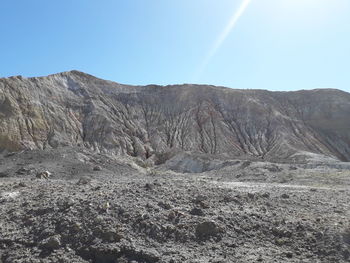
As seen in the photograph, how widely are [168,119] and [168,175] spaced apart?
105 ft

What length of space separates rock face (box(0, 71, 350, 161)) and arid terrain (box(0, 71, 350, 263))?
0.20 meters

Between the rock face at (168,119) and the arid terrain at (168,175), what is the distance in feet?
0.64

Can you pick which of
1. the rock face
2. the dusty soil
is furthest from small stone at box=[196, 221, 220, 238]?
the rock face

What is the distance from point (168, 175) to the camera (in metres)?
24.5

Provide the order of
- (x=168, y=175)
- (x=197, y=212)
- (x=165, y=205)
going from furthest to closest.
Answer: (x=168, y=175)
(x=165, y=205)
(x=197, y=212)

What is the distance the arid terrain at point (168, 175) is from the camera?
21.1ft

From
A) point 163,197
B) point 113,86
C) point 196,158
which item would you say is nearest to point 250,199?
point 163,197

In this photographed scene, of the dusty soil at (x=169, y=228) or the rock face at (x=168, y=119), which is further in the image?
the rock face at (x=168, y=119)

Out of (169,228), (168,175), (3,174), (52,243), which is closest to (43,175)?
(3,174)

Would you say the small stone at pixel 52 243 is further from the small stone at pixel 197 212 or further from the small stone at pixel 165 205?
the small stone at pixel 197 212

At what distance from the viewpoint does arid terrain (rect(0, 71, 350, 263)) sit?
6.44m

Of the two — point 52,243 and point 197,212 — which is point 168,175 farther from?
point 52,243

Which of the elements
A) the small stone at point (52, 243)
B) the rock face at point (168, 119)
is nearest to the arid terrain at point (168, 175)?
the small stone at point (52, 243)

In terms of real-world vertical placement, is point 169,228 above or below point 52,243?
above
